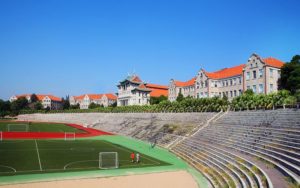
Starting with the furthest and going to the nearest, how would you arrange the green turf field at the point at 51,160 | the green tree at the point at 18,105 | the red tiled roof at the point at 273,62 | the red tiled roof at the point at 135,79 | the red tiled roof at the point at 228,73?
1. the green tree at the point at 18,105
2. the red tiled roof at the point at 135,79
3. the red tiled roof at the point at 228,73
4. the red tiled roof at the point at 273,62
5. the green turf field at the point at 51,160

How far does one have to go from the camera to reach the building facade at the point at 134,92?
116 m

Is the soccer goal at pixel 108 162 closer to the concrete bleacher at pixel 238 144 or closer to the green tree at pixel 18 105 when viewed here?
the concrete bleacher at pixel 238 144

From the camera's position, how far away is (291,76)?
209ft

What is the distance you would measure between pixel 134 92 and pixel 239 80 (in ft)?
160

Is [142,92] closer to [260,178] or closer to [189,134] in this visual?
[189,134]

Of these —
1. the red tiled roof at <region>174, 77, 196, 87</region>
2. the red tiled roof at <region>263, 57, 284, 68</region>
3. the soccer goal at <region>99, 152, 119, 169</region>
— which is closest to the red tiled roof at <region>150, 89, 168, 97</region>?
the red tiled roof at <region>174, 77, 196, 87</region>

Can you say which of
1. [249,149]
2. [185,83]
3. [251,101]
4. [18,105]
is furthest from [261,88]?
[18,105]

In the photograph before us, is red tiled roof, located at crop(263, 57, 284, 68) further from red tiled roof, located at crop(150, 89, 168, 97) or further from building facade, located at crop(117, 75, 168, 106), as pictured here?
red tiled roof, located at crop(150, 89, 168, 97)

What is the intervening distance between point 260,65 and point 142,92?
56.0 metres

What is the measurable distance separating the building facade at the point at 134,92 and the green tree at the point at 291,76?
5810 cm

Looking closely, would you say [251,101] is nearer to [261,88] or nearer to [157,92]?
[261,88]

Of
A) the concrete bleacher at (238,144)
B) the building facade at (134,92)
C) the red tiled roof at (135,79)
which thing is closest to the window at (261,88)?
the concrete bleacher at (238,144)

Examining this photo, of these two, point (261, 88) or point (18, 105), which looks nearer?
point (261, 88)

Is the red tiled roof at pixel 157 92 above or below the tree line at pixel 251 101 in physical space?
above
